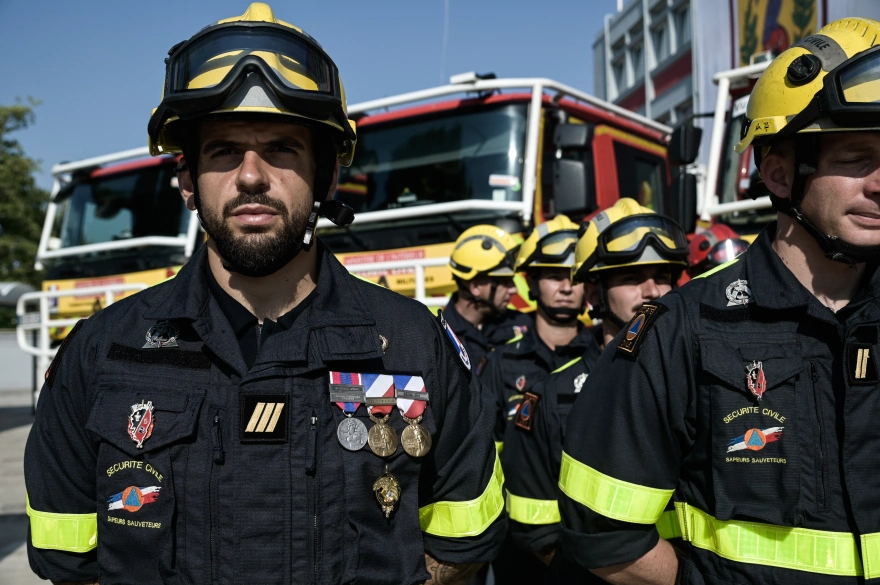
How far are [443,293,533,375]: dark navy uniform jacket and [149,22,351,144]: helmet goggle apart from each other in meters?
3.45

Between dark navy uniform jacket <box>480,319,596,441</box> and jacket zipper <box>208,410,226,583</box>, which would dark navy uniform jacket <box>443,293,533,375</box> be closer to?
dark navy uniform jacket <box>480,319,596,441</box>

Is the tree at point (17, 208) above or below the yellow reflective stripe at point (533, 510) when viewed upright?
above

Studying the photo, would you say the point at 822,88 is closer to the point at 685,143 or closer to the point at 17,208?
the point at 685,143

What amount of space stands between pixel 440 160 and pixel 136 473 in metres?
4.99

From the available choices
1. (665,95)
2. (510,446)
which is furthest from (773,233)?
(665,95)

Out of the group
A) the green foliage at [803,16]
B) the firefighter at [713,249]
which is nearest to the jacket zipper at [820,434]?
the firefighter at [713,249]

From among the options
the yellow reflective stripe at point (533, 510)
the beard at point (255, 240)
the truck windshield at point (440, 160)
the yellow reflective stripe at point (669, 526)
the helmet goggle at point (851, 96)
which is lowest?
the yellow reflective stripe at point (533, 510)

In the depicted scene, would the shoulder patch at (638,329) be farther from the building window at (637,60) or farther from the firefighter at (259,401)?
the building window at (637,60)

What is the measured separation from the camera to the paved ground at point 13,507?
5.72 m

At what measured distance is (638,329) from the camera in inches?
83.3

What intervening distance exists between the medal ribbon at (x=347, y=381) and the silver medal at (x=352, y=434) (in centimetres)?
2

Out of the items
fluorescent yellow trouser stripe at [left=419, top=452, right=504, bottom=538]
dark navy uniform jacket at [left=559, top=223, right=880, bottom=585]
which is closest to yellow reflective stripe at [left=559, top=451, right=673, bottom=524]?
dark navy uniform jacket at [left=559, top=223, right=880, bottom=585]

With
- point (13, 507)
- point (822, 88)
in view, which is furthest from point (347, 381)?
point (13, 507)

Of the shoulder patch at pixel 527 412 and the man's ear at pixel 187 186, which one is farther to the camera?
the shoulder patch at pixel 527 412
